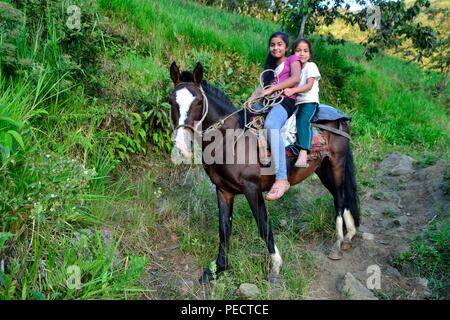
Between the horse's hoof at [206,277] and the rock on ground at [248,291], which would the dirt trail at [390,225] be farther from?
the horse's hoof at [206,277]

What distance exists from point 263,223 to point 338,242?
1.23 meters

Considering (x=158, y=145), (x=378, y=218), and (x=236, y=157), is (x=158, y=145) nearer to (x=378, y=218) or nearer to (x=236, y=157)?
(x=236, y=157)

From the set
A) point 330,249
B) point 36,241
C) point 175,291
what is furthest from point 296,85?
point 36,241

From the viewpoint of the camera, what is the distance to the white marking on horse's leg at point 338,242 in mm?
4320

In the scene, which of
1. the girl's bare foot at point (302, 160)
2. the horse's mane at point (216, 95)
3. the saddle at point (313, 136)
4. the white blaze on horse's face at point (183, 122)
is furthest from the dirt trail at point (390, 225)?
the horse's mane at point (216, 95)

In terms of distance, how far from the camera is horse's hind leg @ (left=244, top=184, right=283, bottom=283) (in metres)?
3.69

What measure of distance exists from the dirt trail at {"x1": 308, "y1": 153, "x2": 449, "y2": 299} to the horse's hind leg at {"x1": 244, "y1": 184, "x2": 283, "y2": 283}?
396 mm

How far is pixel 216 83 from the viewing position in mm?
6387

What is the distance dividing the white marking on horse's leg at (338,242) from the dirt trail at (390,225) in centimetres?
7

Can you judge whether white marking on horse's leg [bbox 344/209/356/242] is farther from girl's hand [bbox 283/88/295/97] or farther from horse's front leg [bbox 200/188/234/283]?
girl's hand [bbox 283/88/295/97]

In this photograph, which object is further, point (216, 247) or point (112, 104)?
point (112, 104)

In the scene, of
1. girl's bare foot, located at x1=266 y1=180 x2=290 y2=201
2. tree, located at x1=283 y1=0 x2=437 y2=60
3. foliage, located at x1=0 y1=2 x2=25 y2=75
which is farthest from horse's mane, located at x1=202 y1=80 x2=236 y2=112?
tree, located at x1=283 y1=0 x2=437 y2=60
